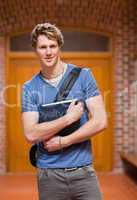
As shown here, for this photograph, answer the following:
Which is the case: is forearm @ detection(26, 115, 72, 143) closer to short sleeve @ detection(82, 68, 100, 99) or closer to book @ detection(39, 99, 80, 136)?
book @ detection(39, 99, 80, 136)

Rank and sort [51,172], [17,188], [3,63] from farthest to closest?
[3,63] → [17,188] → [51,172]

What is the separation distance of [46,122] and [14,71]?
586 centimetres

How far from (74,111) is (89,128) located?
10 centimetres

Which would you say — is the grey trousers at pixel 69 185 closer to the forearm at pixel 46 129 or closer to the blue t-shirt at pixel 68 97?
the blue t-shirt at pixel 68 97

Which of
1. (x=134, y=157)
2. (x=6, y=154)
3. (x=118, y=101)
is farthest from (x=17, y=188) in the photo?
(x=118, y=101)

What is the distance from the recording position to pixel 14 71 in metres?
7.72

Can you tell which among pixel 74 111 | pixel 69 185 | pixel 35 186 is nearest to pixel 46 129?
pixel 74 111

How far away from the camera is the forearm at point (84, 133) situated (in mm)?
1895

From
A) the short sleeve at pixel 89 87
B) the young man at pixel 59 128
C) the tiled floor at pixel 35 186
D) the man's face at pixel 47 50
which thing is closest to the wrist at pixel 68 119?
the young man at pixel 59 128

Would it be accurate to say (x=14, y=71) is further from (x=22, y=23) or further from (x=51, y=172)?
(x=51, y=172)

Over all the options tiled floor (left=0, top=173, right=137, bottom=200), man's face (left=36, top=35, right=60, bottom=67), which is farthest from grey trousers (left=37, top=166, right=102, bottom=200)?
tiled floor (left=0, top=173, right=137, bottom=200)

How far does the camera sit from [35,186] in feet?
21.1

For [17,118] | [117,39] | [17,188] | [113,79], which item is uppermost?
[117,39]

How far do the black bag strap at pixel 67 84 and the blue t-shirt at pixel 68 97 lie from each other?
0.01 meters
